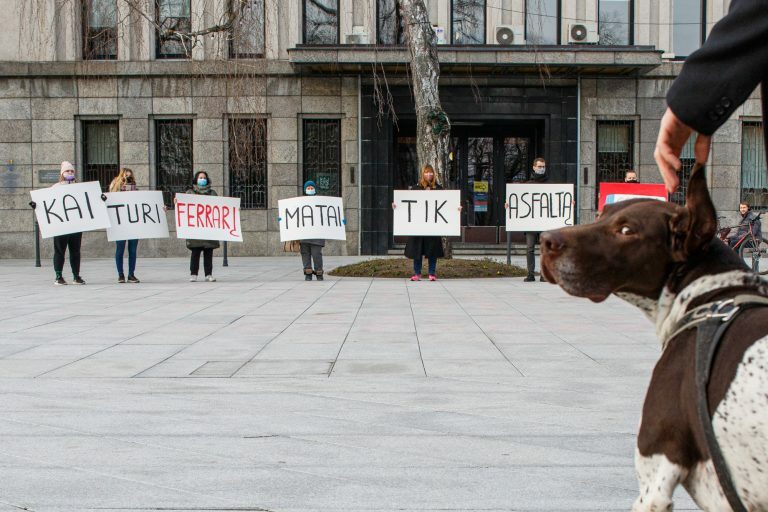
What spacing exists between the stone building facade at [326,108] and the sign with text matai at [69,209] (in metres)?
8.45

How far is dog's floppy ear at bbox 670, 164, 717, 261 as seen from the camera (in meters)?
1.99

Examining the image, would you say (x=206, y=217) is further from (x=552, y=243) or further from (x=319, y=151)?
(x=552, y=243)

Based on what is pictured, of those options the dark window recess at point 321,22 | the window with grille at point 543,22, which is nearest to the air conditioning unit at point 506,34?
the window with grille at point 543,22

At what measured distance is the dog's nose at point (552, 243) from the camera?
2.16 meters

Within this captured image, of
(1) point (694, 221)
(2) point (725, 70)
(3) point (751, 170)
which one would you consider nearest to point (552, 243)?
(1) point (694, 221)

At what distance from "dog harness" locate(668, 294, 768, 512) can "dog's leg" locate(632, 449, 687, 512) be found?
12 cm

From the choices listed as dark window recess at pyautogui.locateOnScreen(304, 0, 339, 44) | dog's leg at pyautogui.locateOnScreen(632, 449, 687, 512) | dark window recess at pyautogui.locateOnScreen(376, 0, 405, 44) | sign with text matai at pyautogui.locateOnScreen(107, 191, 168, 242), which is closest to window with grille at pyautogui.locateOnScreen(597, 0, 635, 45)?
dark window recess at pyautogui.locateOnScreen(376, 0, 405, 44)

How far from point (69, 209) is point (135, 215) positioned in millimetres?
1153

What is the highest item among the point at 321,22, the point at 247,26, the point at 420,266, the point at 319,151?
the point at 321,22

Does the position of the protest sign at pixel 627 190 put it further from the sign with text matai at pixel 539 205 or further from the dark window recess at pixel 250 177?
the dark window recess at pixel 250 177

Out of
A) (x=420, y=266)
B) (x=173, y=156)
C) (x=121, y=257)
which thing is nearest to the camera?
(x=121, y=257)

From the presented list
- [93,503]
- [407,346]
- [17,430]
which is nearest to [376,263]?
[407,346]

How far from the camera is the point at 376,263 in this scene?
16.9 m

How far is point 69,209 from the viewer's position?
14.9 metres
